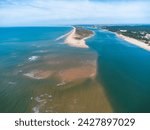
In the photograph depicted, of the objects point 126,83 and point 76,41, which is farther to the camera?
point 76,41

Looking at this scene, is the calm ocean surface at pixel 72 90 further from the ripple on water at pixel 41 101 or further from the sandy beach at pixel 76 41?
the sandy beach at pixel 76 41

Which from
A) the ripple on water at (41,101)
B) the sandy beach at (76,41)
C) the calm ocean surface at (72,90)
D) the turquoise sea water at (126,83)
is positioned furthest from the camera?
the sandy beach at (76,41)

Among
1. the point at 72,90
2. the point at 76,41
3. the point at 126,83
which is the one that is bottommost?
the point at 76,41

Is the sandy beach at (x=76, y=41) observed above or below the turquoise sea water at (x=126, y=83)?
below

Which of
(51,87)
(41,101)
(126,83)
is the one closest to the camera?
(41,101)

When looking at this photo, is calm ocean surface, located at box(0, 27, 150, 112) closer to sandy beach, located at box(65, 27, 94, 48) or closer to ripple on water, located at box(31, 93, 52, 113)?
ripple on water, located at box(31, 93, 52, 113)

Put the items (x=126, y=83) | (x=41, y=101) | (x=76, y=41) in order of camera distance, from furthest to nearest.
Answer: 1. (x=76, y=41)
2. (x=126, y=83)
3. (x=41, y=101)

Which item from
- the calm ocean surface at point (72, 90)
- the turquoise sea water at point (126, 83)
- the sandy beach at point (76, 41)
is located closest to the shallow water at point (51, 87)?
the calm ocean surface at point (72, 90)

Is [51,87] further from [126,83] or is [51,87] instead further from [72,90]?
A: [126,83]

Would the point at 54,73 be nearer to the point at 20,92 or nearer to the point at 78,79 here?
the point at 78,79

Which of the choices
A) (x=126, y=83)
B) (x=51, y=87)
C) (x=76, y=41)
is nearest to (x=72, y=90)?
(x=51, y=87)

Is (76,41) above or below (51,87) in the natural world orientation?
below
